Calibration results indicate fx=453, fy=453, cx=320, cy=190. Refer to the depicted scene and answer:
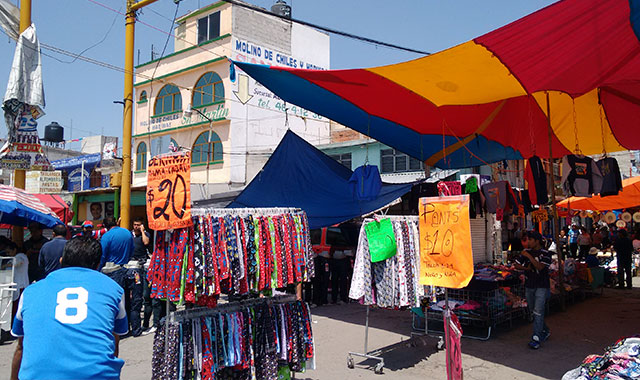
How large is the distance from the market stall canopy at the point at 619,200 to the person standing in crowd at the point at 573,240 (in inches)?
258

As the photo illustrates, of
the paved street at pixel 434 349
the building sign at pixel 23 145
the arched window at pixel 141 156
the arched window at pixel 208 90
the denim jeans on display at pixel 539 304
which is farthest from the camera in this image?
the arched window at pixel 141 156

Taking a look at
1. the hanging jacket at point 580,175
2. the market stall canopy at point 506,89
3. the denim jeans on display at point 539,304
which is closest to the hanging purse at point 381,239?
the market stall canopy at point 506,89

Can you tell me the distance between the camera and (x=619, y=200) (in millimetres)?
13219

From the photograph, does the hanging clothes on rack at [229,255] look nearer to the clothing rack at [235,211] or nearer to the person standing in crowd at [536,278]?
the clothing rack at [235,211]

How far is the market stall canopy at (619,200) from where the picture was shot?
40.7ft

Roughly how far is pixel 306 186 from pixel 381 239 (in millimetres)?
4693

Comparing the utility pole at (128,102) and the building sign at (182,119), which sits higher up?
the building sign at (182,119)

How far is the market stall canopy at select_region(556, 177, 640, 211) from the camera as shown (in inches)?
489

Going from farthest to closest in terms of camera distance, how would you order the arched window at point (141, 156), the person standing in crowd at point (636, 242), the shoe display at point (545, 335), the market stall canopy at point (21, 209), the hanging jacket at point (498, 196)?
the arched window at point (141, 156) → the person standing in crowd at point (636, 242) → the hanging jacket at point (498, 196) → the shoe display at point (545, 335) → the market stall canopy at point (21, 209)

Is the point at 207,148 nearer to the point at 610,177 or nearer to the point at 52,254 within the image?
the point at 52,254

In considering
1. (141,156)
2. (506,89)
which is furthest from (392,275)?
(141,156)

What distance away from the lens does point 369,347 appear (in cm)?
704

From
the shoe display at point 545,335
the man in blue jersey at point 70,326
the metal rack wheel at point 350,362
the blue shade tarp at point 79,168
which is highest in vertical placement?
the blue shade tarp at point 79,168

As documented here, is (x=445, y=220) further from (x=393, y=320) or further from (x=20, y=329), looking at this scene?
(x=393, y=320)
